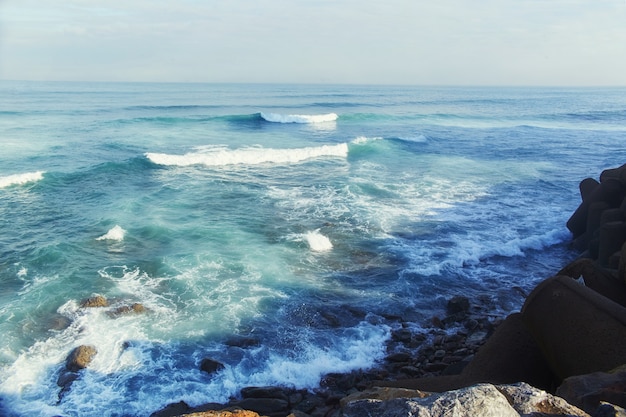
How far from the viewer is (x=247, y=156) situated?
92.0 feet

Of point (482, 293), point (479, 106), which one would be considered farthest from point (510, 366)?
point (479, 106)

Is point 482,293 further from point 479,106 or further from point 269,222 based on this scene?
point 479,106

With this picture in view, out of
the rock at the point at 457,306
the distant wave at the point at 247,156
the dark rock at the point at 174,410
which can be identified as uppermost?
the distant wave at the point at 247,156

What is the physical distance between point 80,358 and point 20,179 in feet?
51.0

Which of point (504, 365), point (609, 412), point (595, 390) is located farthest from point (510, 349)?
point (609, 412)

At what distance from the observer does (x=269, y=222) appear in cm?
1673

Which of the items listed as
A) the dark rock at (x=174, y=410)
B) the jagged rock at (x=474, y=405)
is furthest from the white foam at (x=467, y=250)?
the jagged rock at (x=474, y=405)

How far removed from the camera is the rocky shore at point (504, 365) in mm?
3697

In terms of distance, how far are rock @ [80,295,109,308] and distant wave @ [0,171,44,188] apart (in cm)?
1298

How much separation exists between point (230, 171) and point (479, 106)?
4958 cm

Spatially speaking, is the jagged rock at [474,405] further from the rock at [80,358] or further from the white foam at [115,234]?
the white foam at [115,234]

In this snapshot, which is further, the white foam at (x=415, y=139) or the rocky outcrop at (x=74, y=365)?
the white foam at (x=415, y=139)

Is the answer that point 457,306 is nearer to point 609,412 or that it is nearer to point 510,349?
point 510,349

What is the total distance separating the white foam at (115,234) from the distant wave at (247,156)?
35.6ft
